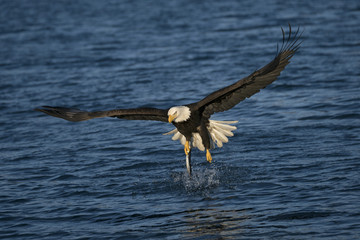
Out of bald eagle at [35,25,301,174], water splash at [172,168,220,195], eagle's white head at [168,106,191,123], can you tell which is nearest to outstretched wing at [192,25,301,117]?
bald eagle at [35,25,301,174]

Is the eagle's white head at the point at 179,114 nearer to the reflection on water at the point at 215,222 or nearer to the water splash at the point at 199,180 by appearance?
the water splash at the point at 199,180

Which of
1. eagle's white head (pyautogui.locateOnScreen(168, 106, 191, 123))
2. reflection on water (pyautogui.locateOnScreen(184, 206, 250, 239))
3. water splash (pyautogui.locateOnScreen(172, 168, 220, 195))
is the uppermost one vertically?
eagle's white head (pyautogui.locateOnScreen(168, 106, 191, 123))

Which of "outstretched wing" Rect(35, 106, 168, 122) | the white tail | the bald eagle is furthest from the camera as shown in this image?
the white tail

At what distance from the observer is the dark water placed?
25.9ft

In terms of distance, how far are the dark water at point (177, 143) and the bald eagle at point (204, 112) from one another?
1.76ft

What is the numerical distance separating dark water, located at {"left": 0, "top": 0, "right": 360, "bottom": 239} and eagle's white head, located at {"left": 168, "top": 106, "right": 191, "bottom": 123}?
3.01ft

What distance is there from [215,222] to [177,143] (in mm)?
3746

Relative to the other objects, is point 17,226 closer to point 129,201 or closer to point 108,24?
point 129,201

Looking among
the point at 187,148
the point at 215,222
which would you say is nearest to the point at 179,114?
the point at 187,148

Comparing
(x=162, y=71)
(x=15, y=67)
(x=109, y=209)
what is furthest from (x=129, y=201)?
(x=15, y=67)

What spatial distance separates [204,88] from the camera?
1495cm

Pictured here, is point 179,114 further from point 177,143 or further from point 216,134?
point 177,143

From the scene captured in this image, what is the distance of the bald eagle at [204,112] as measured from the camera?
8.53 m

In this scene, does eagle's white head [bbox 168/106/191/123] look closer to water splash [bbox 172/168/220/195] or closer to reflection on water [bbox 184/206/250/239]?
water splash [bbox 172/168/220/195]
